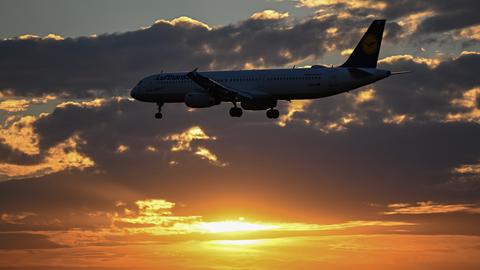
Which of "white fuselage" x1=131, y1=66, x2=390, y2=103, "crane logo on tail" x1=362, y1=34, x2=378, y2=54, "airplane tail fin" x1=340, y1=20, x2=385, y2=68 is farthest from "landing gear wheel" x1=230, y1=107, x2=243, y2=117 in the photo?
"crane logo on tail" x1=362, y1=34, x2=378, y2=54

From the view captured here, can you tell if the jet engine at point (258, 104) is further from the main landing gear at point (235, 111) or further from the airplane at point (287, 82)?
the main landing gear at point (235, 111)

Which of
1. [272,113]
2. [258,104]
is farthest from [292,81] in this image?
[272,113]

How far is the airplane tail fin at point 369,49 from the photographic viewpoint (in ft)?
227

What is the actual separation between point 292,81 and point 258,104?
3596 millimetres

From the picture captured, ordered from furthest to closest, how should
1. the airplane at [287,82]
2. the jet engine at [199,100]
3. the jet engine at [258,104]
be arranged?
the jet engine at [258,104] < the jet engine at [199,100] < the airplane at [287,82]

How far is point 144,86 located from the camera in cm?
7644

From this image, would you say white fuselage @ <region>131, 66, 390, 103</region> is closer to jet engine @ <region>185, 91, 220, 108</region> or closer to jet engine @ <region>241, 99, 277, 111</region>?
jet engine @ <region>241, 99, 277, 111</region>

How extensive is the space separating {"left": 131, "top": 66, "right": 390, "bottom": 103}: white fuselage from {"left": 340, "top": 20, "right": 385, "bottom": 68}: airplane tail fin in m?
1.54

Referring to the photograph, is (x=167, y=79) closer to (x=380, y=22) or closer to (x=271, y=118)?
(x=271, y=118)

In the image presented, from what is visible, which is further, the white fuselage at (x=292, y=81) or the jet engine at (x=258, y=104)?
the jet engine at (x=258, y=104)

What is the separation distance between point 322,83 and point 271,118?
271 inches

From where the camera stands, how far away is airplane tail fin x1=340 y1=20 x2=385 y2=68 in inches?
2729

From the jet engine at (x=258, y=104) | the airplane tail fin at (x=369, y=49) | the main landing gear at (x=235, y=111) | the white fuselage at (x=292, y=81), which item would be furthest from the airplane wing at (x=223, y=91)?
the airplane tail fin at (x=369, y=49)

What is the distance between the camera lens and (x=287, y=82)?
6906 cm
